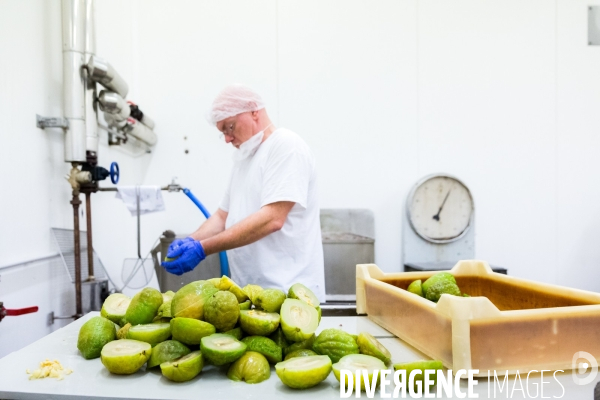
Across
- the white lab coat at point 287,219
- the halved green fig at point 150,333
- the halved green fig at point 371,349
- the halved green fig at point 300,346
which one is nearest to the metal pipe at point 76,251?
the white lab coat at point 287,219

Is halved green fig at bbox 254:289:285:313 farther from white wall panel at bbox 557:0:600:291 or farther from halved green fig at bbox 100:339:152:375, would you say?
white wall panel at bbox 557:0:600:291

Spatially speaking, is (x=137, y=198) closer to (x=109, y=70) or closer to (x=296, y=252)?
(x=109, y=70)

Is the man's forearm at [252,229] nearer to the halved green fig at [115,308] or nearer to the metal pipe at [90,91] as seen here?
the halved green fig at [115,308]

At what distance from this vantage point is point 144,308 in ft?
2.87

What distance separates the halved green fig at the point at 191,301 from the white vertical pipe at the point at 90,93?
1435 millimetres

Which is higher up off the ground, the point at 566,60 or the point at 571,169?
the point at 566,60

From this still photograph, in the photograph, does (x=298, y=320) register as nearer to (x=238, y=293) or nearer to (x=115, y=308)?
(x=238, y=293)

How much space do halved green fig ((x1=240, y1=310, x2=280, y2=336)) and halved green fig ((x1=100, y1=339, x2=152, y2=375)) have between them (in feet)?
0.62

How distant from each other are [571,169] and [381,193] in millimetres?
1453

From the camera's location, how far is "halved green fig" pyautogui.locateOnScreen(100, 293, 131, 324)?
0.95 metres

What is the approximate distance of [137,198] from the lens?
214cm

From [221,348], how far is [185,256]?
789 millimetres

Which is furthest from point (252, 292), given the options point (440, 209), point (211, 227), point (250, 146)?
point (440, 209)

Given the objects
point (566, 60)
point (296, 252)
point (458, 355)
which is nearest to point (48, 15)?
point (296, 252)
